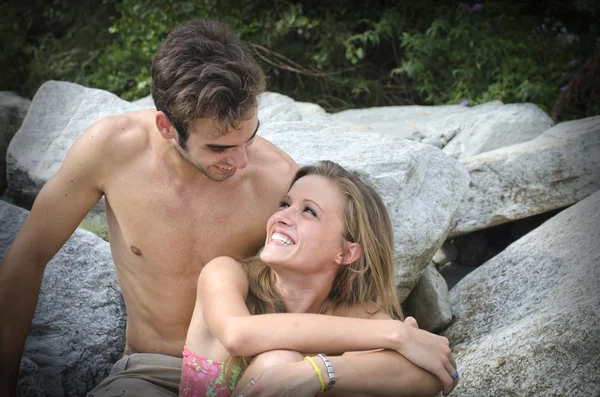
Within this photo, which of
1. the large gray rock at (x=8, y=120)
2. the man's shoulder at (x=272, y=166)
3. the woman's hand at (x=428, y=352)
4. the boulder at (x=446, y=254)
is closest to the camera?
the woman's hand at (x=428, y=352)

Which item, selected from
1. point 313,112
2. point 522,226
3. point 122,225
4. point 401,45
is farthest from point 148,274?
point 401,45

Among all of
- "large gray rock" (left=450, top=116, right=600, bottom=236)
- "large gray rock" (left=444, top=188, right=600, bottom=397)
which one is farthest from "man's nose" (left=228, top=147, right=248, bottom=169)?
"large gray rock" (left=450, top=116, right=600, bottom=236)

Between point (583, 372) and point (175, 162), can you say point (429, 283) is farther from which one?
point (175, 162)

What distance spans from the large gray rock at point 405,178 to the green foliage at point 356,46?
3.10 meters

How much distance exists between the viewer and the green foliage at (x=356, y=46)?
7367mm

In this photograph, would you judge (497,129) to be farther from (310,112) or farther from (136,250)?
(136,250)

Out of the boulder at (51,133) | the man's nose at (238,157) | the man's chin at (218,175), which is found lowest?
the boulder at (51,133)

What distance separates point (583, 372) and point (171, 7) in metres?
6.13

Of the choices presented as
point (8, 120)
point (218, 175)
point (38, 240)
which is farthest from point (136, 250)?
point (8, 120)

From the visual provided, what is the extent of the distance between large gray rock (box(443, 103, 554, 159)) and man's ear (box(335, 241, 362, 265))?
8.58 feet

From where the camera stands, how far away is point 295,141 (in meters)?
4.43

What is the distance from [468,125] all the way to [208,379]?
3.72 meters

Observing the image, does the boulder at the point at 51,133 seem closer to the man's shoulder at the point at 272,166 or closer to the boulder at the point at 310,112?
the boulder at the point at 310,112

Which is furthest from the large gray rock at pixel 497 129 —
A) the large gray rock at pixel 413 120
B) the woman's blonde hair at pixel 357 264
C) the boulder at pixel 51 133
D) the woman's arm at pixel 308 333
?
the woman's arm at pixel 308 333
